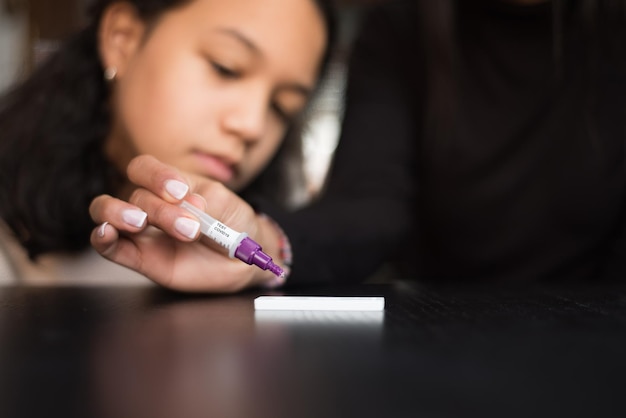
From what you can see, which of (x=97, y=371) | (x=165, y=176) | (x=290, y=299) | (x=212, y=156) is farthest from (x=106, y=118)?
(x=97, y=371)

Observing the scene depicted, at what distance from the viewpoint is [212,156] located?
2.55ft

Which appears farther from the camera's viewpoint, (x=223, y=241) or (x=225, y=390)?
(x=223, y=241)

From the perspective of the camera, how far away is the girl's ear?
844 mm

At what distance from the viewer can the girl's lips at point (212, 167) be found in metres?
0.77

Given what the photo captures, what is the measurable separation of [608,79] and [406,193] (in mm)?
356

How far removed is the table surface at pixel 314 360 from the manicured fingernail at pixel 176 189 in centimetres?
9

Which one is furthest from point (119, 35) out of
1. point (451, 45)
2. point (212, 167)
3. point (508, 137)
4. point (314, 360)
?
point (314, 360)

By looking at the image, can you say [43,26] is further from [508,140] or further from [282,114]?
[508,140]

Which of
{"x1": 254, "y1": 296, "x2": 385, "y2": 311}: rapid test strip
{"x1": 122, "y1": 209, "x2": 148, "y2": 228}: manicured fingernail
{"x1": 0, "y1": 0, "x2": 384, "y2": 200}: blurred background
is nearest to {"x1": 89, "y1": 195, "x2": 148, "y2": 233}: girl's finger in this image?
{"x1": 122, "y1": 209, "x2": 148, "y2": 228}: manicured fingernail

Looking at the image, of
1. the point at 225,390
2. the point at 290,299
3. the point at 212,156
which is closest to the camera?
the point at 225,390

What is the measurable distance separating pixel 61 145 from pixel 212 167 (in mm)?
236

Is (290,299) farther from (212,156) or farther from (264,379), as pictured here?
(212,156)

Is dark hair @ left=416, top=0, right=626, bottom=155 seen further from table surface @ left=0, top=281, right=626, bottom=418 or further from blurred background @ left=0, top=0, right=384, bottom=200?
blurred background @ left=0, top=0, right=384, bottom=200

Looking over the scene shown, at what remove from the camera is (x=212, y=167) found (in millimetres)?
772
